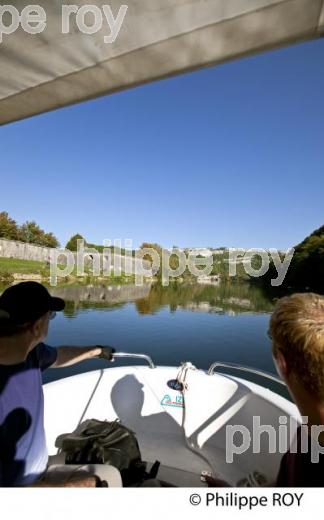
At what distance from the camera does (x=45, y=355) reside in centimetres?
177

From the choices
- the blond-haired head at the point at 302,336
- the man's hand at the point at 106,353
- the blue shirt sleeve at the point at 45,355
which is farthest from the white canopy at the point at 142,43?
the man's hand at the point at 106,353

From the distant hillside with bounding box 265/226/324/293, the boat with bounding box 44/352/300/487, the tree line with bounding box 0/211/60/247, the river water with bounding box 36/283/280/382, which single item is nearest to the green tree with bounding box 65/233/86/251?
the tree line with bounding box 0/211/60/247

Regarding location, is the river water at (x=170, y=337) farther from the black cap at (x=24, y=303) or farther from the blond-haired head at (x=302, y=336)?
the blond-haired head at (x=302, y=336)

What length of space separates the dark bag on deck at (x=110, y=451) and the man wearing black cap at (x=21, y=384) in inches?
17.5

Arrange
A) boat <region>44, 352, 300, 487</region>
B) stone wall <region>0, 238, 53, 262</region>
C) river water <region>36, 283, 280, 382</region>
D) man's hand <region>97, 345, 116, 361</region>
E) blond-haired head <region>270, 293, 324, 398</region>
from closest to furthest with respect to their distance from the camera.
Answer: blond-haired head <region>270, 293, 324, 398</region> < man's hand <region>97, 345, 116, 361</region> < boat <region>44, 352, 300, 487</region> < stone wall <region>0, 238, 53, 262</region> < river water <region>36, 283, 280, 382</region>

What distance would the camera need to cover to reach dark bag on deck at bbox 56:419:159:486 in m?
1.85

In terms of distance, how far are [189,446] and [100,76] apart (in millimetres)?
3097

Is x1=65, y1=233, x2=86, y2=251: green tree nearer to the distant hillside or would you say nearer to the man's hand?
the distant hillside

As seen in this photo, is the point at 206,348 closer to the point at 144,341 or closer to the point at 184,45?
the point at 144,341

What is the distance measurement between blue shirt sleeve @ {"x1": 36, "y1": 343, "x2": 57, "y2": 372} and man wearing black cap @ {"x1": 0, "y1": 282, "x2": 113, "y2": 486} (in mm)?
183

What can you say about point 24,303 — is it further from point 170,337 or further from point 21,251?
point 170,337
